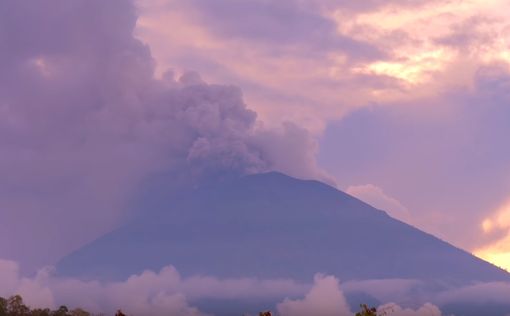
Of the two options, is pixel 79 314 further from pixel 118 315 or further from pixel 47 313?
pixel 118 315

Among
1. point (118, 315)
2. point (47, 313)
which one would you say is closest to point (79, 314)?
point (47, 313)

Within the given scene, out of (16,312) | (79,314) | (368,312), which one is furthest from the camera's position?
(79,314)

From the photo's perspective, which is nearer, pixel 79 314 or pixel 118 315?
pixel 118 315

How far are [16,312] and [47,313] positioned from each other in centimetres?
417

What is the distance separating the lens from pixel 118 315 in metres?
51.8

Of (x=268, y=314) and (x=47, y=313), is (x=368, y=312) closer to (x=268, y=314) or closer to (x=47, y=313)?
(x=268, y=314)

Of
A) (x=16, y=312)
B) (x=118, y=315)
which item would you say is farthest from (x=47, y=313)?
(x=118, y=315)

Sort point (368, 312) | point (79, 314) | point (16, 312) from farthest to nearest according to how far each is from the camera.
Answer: point (79, 314), point (16, 312), point (368, 312)

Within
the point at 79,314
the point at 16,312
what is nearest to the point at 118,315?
the point at 16,312

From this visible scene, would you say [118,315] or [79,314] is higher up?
[79,314]

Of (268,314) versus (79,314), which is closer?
(268,314)

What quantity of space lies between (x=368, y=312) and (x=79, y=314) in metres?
76.8

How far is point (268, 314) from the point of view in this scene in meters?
52.3

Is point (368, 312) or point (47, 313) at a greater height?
point (47, 313)
